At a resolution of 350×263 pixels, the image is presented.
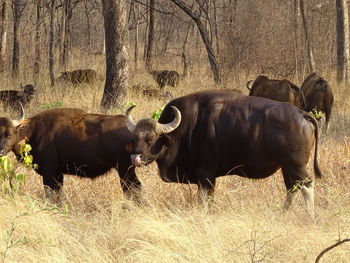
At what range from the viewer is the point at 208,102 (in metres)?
6.41

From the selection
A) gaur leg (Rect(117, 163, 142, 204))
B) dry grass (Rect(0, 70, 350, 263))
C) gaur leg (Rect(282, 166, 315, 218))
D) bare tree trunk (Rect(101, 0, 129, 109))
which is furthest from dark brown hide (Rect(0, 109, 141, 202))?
bare tree trunk (Rect(101, 0, 129, 109))

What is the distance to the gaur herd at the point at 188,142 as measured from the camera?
20.2 ft

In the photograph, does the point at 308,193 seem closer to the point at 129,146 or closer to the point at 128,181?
the point at 129,146

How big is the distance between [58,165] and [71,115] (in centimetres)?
57

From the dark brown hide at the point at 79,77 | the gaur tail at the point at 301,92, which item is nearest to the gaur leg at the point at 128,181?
the gaur tail at the point at 301,92

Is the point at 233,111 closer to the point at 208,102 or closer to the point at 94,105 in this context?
the point at 208,102

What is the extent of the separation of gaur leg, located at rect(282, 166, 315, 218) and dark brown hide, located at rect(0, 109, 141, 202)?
1532 millimetres

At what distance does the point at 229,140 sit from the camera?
6254mm

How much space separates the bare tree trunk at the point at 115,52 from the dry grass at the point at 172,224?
13.8 feet

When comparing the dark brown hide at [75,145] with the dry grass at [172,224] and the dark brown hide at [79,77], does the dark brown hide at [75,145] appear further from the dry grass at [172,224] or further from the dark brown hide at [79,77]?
the dark brown hide at [79,77]

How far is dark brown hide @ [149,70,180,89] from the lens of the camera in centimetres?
1689

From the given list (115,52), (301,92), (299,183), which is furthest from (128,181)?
(115,52)

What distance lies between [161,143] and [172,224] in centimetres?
116

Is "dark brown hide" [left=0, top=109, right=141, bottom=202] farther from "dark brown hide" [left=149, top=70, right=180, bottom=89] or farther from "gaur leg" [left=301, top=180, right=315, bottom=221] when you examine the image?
"dark brown hide" [left=149, top=70, right=180, bottom=89]
